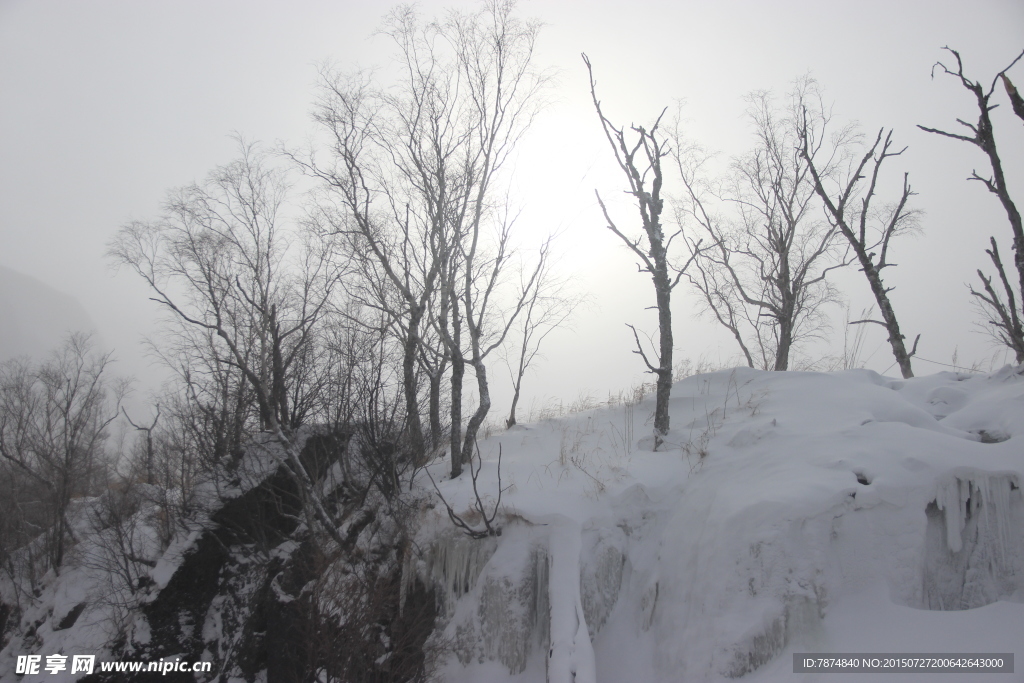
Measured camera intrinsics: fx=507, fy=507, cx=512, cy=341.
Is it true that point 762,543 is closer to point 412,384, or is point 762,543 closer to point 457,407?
point 457,407

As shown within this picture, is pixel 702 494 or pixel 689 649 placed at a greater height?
pixel 702 494

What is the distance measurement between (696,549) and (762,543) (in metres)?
0.78

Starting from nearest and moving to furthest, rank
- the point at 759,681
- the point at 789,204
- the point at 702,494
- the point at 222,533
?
the point at 759,681 → the point at 702,494 → the point at 222,533 → the point at 789,204

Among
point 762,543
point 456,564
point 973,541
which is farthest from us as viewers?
point 456,564

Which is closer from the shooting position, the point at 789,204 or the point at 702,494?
the point at 702,494

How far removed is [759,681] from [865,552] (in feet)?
5.36

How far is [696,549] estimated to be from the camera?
5.68 m

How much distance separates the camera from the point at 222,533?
9969mm

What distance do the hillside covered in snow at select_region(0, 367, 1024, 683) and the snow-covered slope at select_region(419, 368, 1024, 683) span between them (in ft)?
0.07

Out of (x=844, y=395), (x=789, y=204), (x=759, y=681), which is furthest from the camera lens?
(x=789, y=204)

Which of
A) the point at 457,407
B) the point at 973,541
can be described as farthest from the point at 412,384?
the point at 973,541

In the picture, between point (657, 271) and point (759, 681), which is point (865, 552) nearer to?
point (759, 681)

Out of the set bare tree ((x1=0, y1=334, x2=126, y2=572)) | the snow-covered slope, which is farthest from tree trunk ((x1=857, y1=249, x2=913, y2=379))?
bare tree ((x1=0, y1=334, x2=126, y2=572))

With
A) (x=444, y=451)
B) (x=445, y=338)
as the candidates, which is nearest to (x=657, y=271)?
(x=445, y=338)
